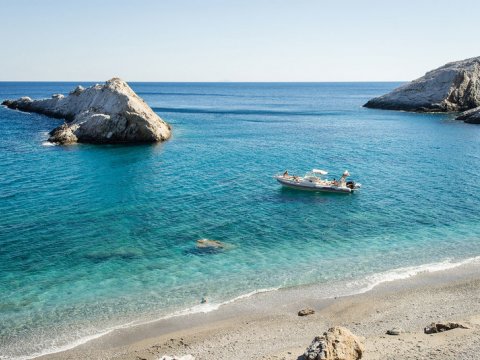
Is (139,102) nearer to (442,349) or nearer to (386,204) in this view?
(386,204)

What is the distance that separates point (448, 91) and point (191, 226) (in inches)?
4368

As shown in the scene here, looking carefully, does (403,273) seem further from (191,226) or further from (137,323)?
(137,323)

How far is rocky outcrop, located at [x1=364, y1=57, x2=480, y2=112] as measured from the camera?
125312mm

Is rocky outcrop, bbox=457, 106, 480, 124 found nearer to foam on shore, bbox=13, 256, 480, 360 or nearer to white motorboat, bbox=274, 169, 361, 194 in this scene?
white motorboat, bbox=274, 169, 361, 194

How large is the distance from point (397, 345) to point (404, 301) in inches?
220

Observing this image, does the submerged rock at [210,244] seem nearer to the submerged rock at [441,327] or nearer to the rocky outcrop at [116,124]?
the submerged rock at [441,327]

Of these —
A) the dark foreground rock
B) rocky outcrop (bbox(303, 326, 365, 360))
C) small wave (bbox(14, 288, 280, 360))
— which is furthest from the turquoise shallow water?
rocky outcrop (bbox(303, 326, 365, 360))

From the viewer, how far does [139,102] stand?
7650 cm

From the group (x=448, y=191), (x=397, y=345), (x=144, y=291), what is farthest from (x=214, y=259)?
(x=448, y=191)

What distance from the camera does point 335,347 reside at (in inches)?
707

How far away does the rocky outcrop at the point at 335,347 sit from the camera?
17.8m

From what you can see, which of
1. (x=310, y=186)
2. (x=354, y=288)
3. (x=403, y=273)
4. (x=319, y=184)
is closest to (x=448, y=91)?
(x=319, y=184)

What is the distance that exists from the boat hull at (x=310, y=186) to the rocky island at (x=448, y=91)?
3622 inches

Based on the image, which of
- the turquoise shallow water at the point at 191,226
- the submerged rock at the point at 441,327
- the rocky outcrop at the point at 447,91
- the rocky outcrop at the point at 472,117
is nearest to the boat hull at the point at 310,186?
the turquoise shallow water at the point at 191,226
